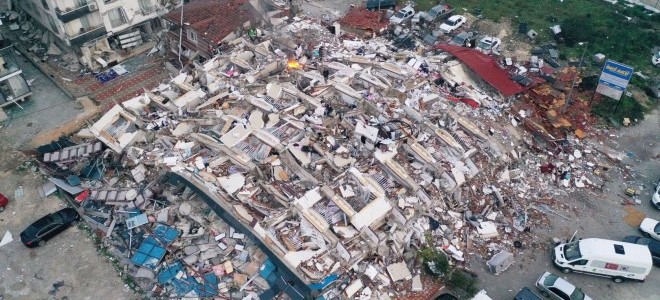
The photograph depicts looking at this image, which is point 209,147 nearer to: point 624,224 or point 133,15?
point 133,15

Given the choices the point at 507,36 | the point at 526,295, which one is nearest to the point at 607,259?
the point at 526,295

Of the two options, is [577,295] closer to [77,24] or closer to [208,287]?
[208,287]

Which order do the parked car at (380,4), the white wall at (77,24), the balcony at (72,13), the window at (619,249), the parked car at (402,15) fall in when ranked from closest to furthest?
the window at (619,249), the balcony at (72,13), the white wall at (77,24), the parked car at (402,15), the parked car at (380,4)

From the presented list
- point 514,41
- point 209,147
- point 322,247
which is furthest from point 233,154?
point 514,41

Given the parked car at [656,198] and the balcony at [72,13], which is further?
the balcony at [72,13]

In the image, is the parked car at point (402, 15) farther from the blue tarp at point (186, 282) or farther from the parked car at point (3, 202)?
the parked car at point (3, 202)

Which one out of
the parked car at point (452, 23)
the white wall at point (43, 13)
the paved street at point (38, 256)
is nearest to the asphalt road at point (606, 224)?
the parked car at point (452, 23)

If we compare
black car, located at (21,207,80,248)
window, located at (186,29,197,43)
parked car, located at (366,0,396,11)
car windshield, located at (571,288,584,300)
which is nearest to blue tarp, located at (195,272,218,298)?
black car, located at (21,207,80,248)
